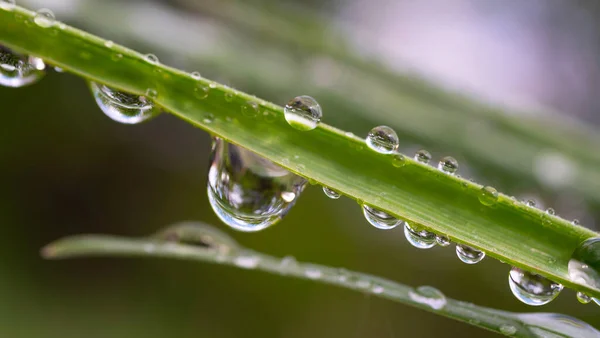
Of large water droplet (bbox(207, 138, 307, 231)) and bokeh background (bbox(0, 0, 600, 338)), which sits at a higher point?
large water droplet (bbox(207, 138, 307, 231))

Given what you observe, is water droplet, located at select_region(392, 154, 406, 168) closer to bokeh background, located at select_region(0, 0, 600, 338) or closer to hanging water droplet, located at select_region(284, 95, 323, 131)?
hanging water droplet, located at select_region(284, 95, 323, 131)

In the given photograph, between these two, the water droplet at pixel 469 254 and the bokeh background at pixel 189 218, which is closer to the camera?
the water droplet at pixel 469 254

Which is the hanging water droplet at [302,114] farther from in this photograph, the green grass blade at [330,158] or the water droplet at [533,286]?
the water droplet at [533,286]

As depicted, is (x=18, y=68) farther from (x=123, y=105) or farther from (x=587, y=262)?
(x=587, y=262)

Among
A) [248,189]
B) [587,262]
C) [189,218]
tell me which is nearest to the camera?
[587,262]

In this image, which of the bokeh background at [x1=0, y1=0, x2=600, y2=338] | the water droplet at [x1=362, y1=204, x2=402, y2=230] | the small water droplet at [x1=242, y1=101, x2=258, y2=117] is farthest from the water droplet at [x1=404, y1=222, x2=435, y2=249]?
the bokeh background at [x1=0, y1=0, x2=600, y2=338]

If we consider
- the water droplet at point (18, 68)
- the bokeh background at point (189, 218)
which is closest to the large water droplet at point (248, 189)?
the water droplet at point (18, 68)

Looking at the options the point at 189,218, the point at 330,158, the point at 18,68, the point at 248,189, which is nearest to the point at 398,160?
the point at 330,158

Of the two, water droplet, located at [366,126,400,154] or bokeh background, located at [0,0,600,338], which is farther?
bokeh background, located at [0,0,600,338]
